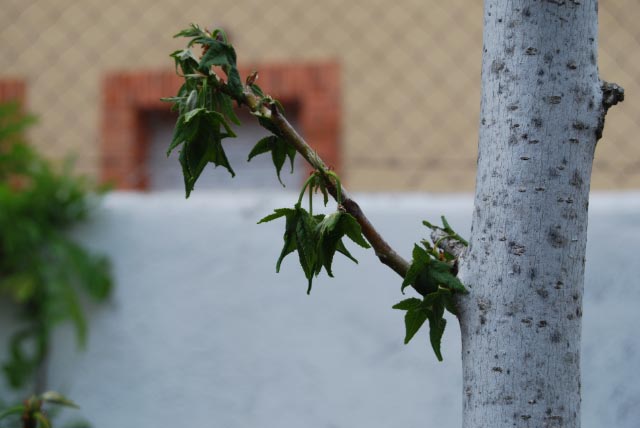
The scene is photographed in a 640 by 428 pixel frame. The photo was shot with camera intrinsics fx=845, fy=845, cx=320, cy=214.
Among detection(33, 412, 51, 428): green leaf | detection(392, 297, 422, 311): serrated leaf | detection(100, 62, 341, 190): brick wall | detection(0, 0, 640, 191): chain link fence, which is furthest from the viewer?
detection(100, 62, 341, 190): brick wall

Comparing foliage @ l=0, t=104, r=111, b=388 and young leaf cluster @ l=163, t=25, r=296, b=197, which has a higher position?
young leaf cluster @ l=163, t=25, r=296, b=197

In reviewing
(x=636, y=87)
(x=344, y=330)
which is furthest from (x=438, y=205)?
(x=636, y=87)

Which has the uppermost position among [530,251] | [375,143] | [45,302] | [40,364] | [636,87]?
[636,87]

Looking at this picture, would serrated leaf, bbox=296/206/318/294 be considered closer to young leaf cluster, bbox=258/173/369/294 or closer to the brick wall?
young leaf cluster, bbox=258/173/369/294

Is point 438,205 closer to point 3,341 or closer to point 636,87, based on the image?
point 3,341

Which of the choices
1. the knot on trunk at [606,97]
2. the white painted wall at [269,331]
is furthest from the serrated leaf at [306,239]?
the white painted wall at [269,331]

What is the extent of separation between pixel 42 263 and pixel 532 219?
1.59m

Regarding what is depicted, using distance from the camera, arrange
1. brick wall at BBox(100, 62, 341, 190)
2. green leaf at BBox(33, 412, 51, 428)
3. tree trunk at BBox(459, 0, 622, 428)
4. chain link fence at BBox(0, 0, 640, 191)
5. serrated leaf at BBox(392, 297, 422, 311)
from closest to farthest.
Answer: tree trunk at BBox(459, 0, 622, 428) → serrated leaf at BBox(392, 297, 422, 311) → green leaf at BBox(33, 412, 51, 428) → chain link fence at BBox(0, 0, 640, 191) → brick wall at BBox(100, 62, 341, 190)

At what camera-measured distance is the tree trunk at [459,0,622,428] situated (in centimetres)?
103

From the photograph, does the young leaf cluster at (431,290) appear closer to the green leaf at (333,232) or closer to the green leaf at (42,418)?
the green leaf at (333,232)

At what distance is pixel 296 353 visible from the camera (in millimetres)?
2145

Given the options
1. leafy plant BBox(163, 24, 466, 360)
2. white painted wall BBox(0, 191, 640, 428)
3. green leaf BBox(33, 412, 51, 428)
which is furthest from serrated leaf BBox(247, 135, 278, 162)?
white painted wall BBox(0, 191, 640, 428)

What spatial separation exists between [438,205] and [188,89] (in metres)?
1.19

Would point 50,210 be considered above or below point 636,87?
below
